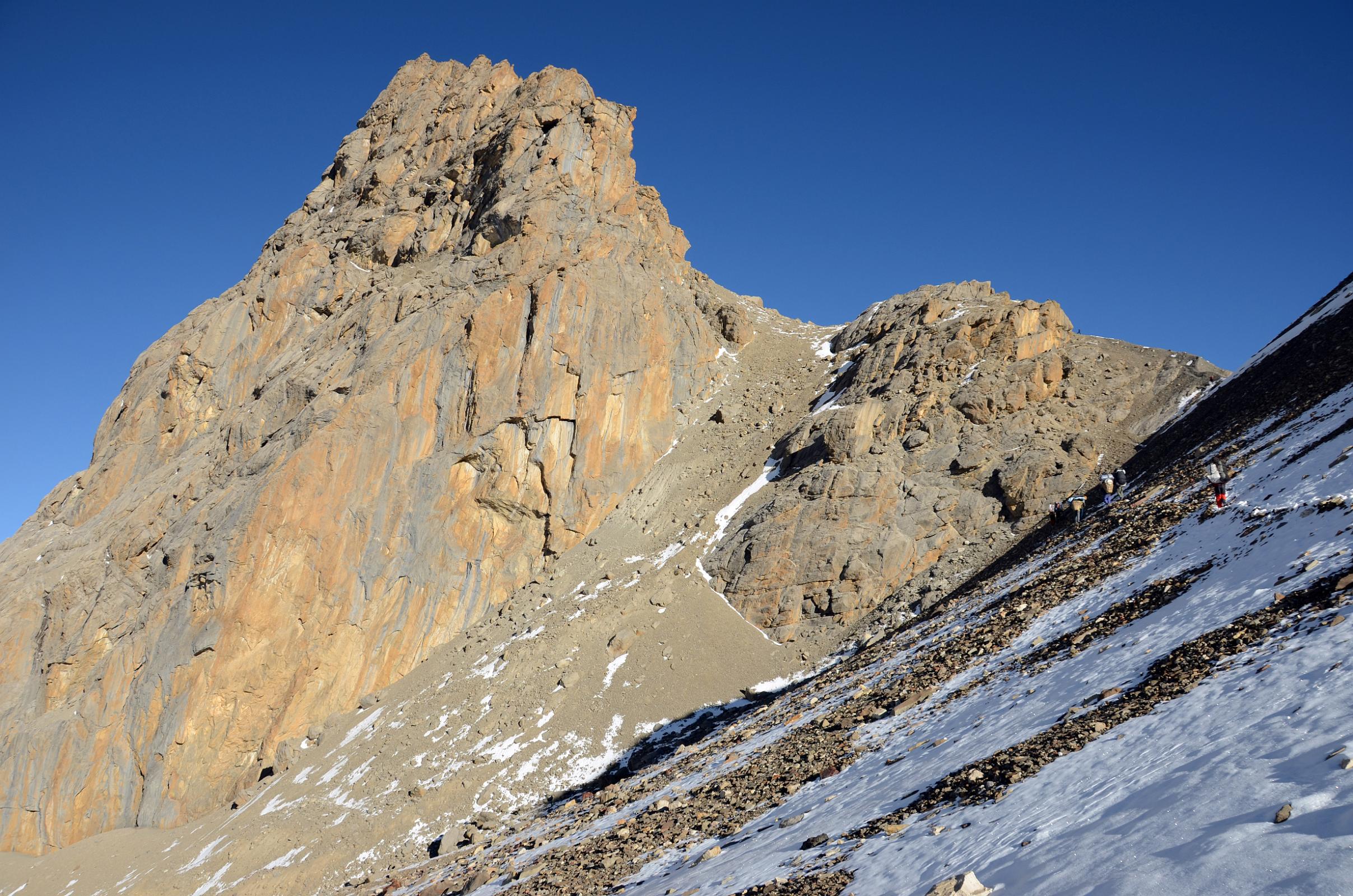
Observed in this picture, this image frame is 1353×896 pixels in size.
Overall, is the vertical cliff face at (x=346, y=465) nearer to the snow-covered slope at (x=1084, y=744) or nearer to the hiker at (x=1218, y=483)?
the snow-covered slope at (x=1084, y=744)

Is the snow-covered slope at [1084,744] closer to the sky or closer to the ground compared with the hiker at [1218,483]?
closer to the ground

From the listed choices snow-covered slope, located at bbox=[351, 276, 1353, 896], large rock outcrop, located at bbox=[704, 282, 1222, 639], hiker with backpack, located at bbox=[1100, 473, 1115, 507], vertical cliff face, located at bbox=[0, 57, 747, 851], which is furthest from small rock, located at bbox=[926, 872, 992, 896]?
vertical cliff face, located at bbox=[0, 57, 747, 851]

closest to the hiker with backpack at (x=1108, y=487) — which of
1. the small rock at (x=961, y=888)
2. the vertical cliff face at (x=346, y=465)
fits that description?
the small rock at (x=961, y=888)

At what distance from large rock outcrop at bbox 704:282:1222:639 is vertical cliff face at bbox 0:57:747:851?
41.5ft

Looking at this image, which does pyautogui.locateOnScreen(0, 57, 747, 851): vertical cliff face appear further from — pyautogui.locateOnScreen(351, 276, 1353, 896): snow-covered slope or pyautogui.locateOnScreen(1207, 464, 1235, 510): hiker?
pyautogui.locateOnScreen(1207, 464, 1235, 510): hiker

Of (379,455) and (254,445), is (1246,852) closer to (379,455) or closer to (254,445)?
(379,455)

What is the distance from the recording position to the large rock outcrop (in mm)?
36125

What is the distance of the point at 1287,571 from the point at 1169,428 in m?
25.5

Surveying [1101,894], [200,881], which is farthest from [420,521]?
[1101,894]

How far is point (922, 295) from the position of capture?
57.6 meters

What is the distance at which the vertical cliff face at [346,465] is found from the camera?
1592 inches

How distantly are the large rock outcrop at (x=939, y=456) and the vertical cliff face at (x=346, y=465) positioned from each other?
41.5ft

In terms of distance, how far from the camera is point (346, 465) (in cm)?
4419

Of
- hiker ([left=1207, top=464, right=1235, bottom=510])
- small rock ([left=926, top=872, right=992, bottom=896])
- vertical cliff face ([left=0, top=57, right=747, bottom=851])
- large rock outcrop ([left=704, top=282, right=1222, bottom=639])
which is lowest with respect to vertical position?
small rock ([left=926, top=872, right=992, bottom=896])
